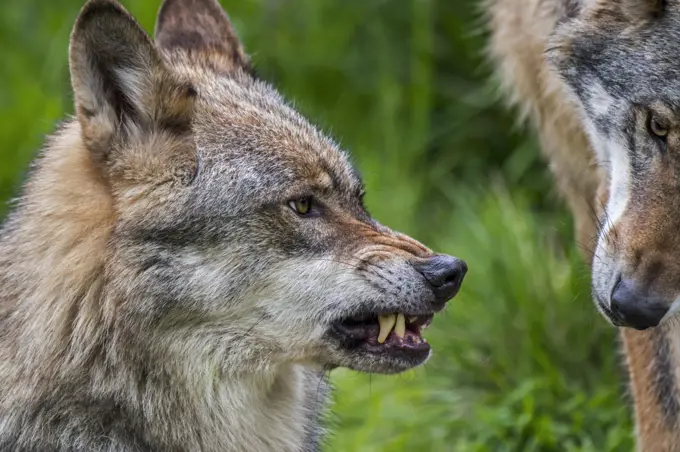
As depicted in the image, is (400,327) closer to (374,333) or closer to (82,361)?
(374,333)

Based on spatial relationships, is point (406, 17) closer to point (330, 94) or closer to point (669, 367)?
point (330, 94)

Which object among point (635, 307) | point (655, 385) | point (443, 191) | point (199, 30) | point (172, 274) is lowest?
point (443, 191)

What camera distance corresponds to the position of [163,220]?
348 centimetres

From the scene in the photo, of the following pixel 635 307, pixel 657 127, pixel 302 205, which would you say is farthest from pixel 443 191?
pixel 302 205

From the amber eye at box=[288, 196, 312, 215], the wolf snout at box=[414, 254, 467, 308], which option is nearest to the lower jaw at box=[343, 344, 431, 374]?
the wolf snout at box=[414, 254, 467, 308]

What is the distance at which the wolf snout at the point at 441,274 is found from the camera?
143 inches

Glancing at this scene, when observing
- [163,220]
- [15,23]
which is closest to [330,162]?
[163,220]

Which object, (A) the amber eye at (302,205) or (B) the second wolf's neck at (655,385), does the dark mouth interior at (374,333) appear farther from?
(B) the second wolf's neck at (655,385)

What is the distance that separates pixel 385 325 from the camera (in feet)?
12.1

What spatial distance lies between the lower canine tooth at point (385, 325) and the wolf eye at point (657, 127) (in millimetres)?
1132

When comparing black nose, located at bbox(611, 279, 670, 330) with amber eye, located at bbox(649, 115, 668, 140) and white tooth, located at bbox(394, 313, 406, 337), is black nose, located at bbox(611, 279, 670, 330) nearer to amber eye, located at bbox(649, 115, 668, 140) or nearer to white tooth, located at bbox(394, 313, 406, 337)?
amber eye, located at bbox(649, 115, 668, 140)

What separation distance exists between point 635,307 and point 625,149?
68 centimetres

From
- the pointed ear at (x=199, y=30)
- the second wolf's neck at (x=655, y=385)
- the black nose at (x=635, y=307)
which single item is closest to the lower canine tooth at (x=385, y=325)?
the black nose at (x=635, y=307)

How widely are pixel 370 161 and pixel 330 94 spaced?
686 millimetres
